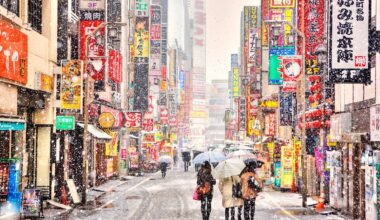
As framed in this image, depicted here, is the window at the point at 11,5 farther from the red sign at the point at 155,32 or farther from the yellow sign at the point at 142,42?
the red sign at the point at 155,32

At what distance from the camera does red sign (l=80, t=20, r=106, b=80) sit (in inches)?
Answer: 1347

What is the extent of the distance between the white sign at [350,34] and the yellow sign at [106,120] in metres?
20.8

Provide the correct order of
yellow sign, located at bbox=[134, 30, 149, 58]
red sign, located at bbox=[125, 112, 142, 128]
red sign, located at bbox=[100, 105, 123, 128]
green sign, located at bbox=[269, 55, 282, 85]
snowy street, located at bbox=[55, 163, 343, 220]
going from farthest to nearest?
yellow sign, located at bbox=[134, 30, 149, 58] < red sign, located at bbox=[125, 112, 142, 128] < red sign, located at bbox=[100, 105, 123, 128] < green sign, located at bbox=[269, 55, 282, 85] < snowy street, located at bbox=[55, 163, 343, 220]

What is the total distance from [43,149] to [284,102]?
58.3ft

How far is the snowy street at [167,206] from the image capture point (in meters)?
23.9

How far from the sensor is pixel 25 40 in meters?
23.8

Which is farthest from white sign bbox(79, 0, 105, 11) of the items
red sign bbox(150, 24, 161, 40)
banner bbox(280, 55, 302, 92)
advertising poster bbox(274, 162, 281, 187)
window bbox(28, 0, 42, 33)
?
red sign bbox(150, 24, 161, 40)

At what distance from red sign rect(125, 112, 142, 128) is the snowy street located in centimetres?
1394

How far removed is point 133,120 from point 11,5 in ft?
92.3

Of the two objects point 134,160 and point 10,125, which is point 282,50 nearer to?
point 134,160

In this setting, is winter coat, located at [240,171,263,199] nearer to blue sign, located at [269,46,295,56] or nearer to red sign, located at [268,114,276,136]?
blue sign, located at [269,46,295,56]

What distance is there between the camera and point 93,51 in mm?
34938

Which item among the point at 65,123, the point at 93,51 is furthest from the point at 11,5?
the point at 93,51

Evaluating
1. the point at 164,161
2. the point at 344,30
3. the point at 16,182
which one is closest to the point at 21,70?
the point at 16,182
